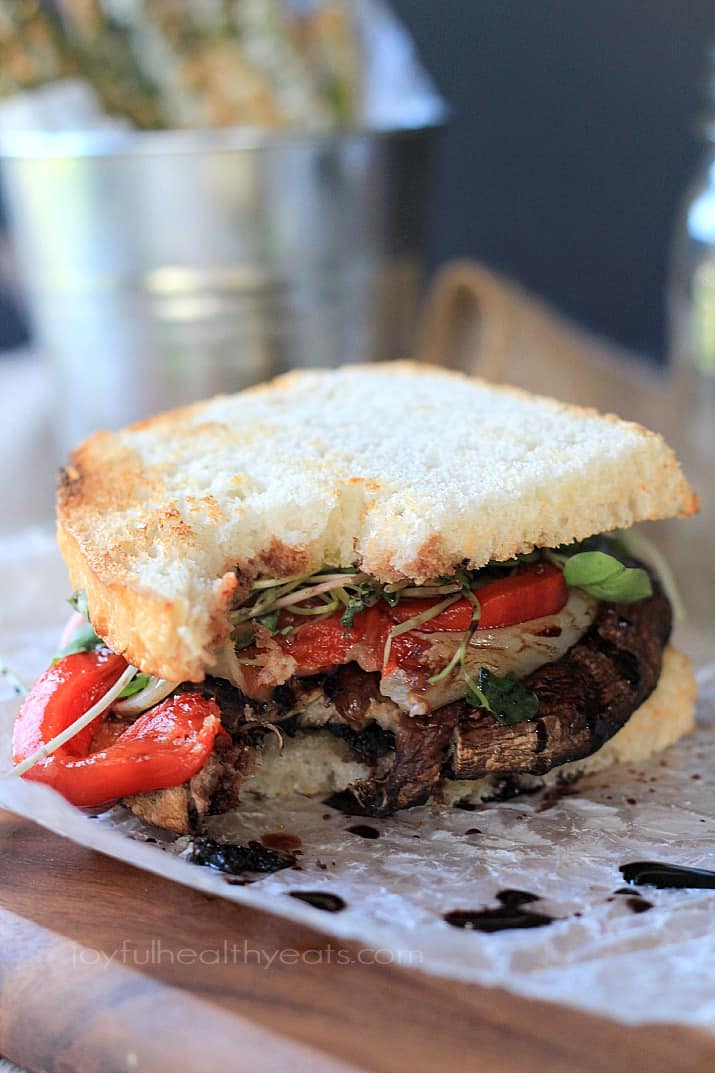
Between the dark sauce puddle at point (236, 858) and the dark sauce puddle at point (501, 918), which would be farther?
the dark sauce puddle at point (236, 858)

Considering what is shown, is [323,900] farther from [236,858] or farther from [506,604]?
[506,604]

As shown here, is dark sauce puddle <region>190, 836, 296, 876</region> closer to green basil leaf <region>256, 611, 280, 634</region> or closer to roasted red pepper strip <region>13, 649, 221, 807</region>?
roasted red pepper strip <region>13, 649, 221, 807</region>

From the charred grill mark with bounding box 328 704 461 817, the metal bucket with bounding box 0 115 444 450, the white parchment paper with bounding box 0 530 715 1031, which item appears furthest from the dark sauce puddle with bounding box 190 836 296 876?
the metal bucket with bounding box 0 115 444 450

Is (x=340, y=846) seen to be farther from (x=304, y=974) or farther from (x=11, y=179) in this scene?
(x=11, y=179)

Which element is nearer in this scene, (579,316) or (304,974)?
(304,974)

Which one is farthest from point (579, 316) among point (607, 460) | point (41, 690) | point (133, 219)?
point (41, 690)

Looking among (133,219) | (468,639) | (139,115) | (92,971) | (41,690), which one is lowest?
(92,971)

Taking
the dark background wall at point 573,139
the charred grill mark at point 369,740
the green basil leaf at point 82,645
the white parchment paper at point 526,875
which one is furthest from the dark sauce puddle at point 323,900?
the dark background wall at point 573,139

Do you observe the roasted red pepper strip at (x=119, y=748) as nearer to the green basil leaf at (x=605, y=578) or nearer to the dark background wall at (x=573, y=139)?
the green basil leaf at (x=605, y=578)
